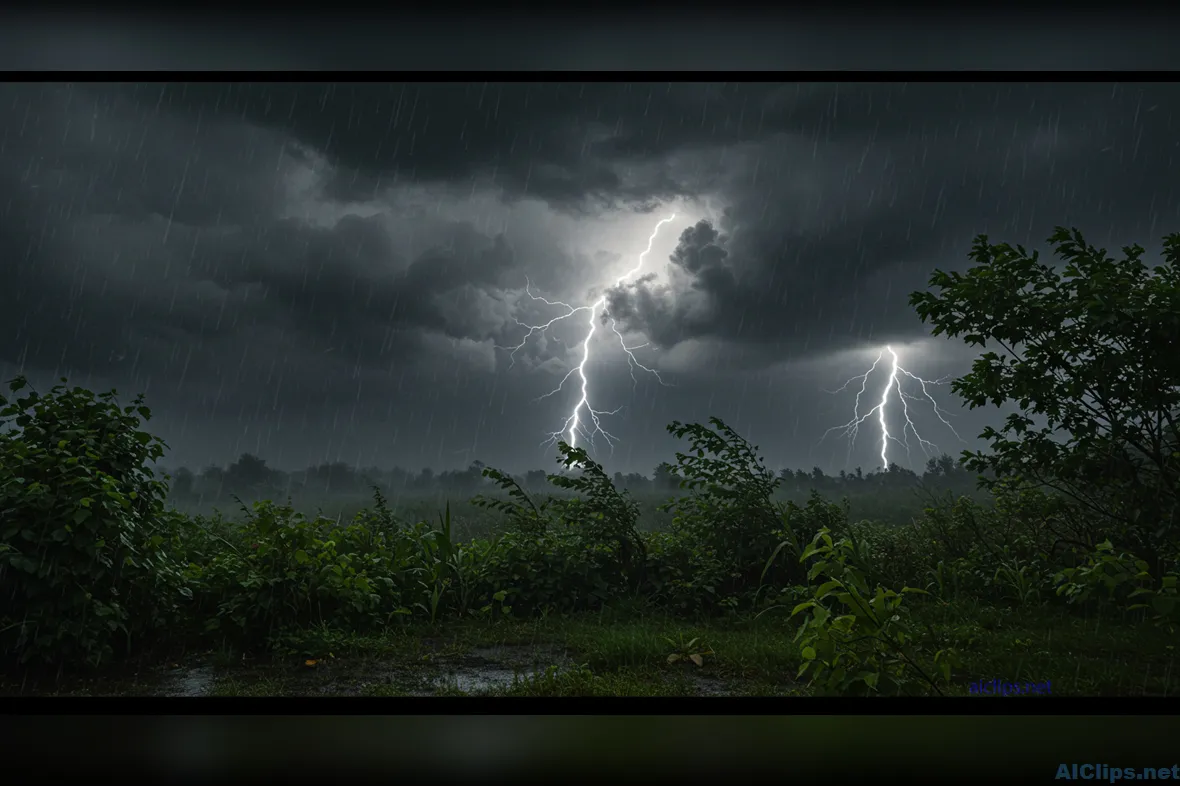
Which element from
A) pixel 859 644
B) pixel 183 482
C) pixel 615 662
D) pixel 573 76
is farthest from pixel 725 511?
pixel 183 482

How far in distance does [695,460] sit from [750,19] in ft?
6.70

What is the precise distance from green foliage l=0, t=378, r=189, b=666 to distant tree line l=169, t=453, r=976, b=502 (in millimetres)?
591

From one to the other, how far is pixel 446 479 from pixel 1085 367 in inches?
120

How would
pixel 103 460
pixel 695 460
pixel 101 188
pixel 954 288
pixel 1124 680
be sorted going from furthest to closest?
1. pixel 695 460
2. pixel 101 188
3. pixel 954 288
4. pixel 103 460
5. pixel 1124 680

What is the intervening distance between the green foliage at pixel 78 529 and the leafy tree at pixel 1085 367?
3495mm

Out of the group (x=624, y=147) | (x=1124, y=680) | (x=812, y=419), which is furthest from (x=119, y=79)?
(x=1124, y=680)

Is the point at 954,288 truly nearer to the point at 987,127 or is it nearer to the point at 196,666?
the point at 987,127

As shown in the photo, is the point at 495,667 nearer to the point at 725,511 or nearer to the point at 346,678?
the point at 346,678

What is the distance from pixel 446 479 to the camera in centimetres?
338

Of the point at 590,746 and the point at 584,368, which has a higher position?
the point at 584,368

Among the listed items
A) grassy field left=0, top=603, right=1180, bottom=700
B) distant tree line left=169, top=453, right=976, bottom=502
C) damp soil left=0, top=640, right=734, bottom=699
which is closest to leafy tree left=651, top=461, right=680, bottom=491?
distant tree line left=169, top=453, right=976, bottom=502

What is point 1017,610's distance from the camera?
298 cm

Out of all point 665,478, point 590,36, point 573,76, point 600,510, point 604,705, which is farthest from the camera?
point 665,478

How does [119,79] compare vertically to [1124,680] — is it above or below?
above
